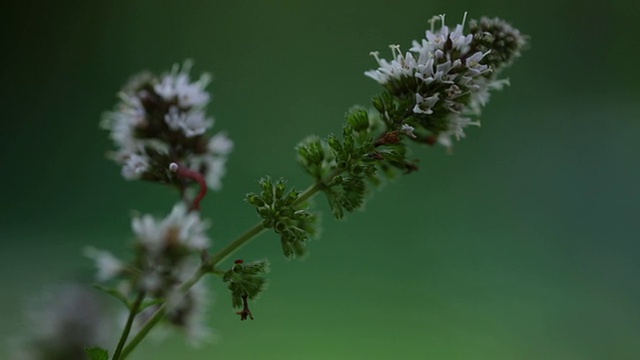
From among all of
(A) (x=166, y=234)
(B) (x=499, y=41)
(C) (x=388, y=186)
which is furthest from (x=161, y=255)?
(C) (x=388, y=186)

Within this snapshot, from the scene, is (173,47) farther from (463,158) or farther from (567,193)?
(567,193)

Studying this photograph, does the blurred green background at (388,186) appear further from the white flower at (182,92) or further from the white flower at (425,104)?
the white flower at (425,104)

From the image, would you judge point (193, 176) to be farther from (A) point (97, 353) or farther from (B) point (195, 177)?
(A) point (97, 353)

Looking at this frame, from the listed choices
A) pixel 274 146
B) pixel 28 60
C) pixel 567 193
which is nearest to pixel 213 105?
pixel 274 146

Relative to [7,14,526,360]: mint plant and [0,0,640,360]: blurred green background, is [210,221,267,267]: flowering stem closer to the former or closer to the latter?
[7,14,526,360]: mint plant

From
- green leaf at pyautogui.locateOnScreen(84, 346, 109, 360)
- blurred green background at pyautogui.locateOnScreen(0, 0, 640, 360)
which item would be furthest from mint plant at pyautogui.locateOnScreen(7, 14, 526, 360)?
blurred green background at pyautogui.locateOnScreen(0, 0, 640, 360)

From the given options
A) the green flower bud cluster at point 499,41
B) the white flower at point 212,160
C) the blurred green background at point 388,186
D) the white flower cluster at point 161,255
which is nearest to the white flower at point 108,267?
the white flower cluster at point 161,255
